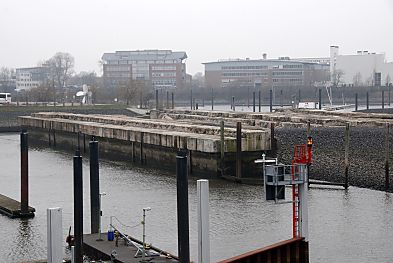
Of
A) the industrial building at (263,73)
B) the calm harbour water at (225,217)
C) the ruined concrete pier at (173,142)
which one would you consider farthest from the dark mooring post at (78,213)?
the industrial building at (263,73)

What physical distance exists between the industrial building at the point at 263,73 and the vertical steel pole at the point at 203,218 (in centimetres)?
13410

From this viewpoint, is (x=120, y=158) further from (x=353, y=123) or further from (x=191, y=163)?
(x=353, y=123)

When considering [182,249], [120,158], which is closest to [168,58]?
[120,158]

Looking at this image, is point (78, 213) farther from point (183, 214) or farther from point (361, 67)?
point (361, 67)

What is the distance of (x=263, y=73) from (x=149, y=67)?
26.3 m

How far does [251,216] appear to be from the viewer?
2081 centimetres

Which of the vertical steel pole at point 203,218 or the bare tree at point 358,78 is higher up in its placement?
the bare tree at point 358,78

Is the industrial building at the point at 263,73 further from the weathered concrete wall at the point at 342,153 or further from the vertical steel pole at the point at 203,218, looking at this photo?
the vertical steel pole at the point at 203,218

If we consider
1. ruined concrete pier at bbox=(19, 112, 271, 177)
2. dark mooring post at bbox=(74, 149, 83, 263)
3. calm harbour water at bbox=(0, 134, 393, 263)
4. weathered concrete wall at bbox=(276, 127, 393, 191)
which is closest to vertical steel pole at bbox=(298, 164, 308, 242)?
calm harbour water at bbox=(0, 134, 393, 263)

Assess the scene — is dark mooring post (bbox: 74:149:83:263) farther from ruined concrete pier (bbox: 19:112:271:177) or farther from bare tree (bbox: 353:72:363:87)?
bare tree (bbox: 353:72:363:87)

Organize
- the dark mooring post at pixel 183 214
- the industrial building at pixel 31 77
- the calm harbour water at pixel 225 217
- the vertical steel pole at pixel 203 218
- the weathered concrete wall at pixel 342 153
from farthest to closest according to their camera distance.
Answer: the industrial building at pixel 31 77 < the weathered concrete wall at pixel 342 153 < the calm harbour water at pixel 225 217 < the dark mooring post at pixel 183 214 < the vertical steel pole at pixel 203 218

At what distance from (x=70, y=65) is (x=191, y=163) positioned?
123 metres

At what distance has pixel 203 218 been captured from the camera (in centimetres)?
1267

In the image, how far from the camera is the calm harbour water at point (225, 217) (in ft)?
55.8
